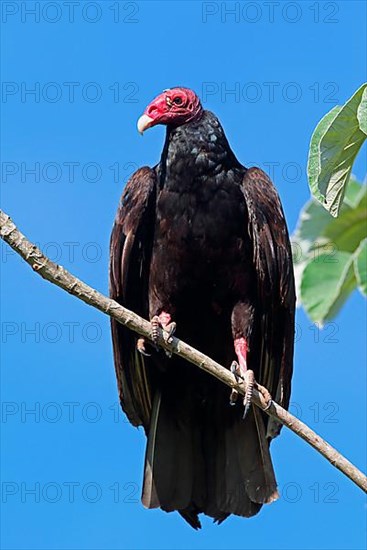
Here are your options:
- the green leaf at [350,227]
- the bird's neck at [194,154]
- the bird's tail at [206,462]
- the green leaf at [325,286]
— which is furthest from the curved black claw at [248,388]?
the bird's neck at [194,154]

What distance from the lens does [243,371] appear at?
446cm

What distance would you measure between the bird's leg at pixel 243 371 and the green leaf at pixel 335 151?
136cm

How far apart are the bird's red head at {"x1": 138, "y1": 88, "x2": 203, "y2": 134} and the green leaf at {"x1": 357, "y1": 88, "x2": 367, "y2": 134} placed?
2.39 m

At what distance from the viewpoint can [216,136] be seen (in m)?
4.96

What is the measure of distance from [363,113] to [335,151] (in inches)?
10.0

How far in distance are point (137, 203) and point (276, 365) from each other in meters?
1.02

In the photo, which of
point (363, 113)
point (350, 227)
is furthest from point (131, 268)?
point (363, 113)

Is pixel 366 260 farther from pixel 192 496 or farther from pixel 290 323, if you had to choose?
pixel 192 496

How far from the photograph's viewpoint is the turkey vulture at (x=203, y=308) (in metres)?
4.67

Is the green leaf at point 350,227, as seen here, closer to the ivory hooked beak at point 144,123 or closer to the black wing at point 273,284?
the black wing at point 273,284

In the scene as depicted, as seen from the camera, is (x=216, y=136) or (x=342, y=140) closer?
(x=342, y=140)

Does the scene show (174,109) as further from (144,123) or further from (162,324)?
(162,324)

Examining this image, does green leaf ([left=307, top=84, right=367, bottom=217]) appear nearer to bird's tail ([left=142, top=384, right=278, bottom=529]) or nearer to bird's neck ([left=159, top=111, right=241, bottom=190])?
bird's neck ([left=159, top=111, right=241, bottom=190])

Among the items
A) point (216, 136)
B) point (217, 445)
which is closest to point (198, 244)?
point (216, 136)
